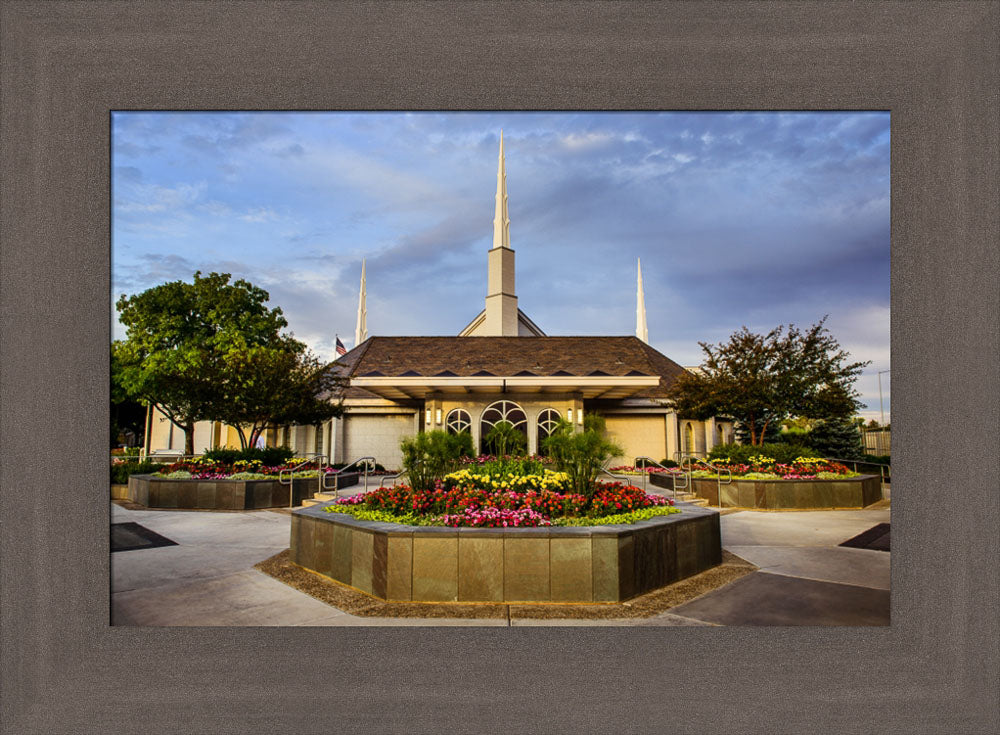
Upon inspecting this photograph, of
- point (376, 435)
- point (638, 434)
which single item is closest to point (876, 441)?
point (638, 434)

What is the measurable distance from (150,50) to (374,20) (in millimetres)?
1522

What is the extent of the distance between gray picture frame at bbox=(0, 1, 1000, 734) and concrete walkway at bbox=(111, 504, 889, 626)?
2.51 ft

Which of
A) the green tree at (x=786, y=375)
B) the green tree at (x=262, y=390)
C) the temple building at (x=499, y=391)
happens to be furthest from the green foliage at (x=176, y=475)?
the green tree at (x=786, y=375)

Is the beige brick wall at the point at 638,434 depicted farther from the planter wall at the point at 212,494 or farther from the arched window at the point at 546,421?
the planter wall at the point at 212,494

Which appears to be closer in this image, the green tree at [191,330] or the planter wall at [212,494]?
the planter wall at [212,494]

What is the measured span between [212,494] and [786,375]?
12714mm

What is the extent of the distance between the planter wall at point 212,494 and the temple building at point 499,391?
4906 millimetres

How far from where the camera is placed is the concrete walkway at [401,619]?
4.77 metres

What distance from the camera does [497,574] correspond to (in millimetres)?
5121

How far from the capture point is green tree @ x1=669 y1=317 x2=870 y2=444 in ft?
45.6

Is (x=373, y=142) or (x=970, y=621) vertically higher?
(x=373, y=142)

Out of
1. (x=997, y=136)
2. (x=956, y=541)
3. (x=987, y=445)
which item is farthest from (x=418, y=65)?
(x=956, y=541)

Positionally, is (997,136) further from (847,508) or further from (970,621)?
(847,508)

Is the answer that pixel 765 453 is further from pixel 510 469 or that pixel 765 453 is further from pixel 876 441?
pixel 876 441
